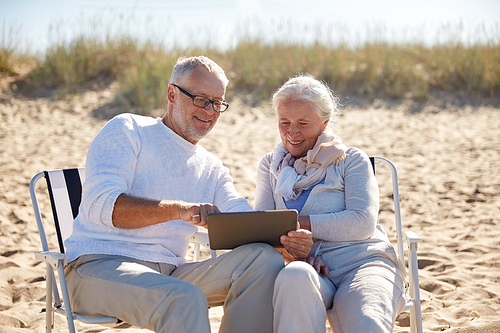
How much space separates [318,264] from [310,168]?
593mm

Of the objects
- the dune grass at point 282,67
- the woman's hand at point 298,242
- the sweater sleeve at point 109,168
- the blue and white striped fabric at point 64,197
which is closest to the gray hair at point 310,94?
the woman's hand at point 298,242

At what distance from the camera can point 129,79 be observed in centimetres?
893

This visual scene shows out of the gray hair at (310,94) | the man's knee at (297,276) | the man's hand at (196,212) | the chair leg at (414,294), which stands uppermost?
the gray hair at (310,94)

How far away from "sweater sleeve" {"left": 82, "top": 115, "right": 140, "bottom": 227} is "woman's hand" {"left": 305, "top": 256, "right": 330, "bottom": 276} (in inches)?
40.0

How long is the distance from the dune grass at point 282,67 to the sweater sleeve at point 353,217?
6728 mm

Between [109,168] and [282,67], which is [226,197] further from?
[282,67]

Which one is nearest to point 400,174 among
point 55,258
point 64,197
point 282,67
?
point 282,67

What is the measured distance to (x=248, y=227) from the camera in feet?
7.09

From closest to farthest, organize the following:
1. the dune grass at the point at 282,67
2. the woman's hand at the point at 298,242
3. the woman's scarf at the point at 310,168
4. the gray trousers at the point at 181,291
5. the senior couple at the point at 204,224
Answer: the gray trousers at the point at 181,291
the senior couple at the point at 204,224
the woman's hand at the point at 298,242
the woman's scarf at the point at 310,168
the dune grass at the point at 282,67

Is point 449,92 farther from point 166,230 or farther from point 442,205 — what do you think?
point 166,230

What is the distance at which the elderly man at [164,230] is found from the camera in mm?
2018

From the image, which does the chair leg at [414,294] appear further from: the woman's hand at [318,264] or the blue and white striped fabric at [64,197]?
the blue and white striped fabric at [64,197]

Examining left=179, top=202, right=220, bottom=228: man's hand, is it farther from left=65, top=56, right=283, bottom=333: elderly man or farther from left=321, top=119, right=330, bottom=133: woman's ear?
left=321, top=119, right=330, bottom=133: woman's ear

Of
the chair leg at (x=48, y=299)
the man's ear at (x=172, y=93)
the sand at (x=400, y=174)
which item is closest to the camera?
the chair leg at (x=48, y=299)
